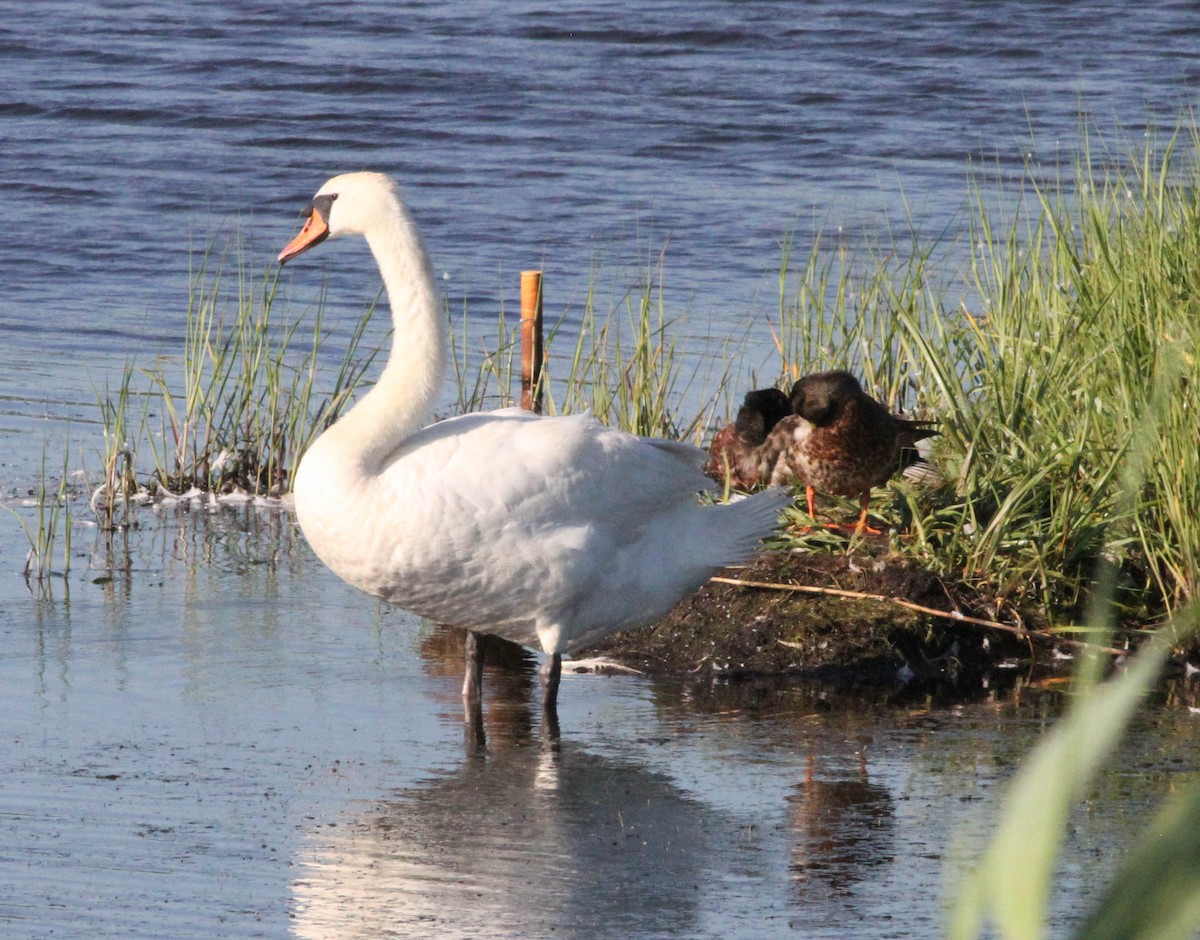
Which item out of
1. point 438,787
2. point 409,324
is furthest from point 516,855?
point 409,324

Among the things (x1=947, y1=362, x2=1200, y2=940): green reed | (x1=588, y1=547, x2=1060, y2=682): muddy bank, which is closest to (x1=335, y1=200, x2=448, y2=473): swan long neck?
(x1=588, y1=547, x2=1060, y2=682): muddy bank

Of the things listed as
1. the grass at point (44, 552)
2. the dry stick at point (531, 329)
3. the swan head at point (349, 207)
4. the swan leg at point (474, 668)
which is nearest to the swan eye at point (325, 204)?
the swan head at point (349, 207)

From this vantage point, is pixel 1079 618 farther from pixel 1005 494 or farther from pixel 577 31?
pixel 577 31

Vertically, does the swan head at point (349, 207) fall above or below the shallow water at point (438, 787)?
above

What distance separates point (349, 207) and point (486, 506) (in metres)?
1.26

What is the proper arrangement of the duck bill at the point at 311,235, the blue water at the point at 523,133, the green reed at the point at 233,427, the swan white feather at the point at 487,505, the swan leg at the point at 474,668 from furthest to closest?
the blue water at the point at 523,133
the green reed at the point at 233,427
the duck bill at the point at 311,235
the swan leg at the point at 474,668
the swan white feather at the point at 487,505

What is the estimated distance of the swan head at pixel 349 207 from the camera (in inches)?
222

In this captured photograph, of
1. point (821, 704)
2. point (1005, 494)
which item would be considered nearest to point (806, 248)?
point (1005, 494)

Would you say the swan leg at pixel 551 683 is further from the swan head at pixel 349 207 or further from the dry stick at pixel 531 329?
the dry stick at pixel 531 329

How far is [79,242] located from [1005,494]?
33.0 ft

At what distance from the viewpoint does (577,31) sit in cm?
2430

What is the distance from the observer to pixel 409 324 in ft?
18.3

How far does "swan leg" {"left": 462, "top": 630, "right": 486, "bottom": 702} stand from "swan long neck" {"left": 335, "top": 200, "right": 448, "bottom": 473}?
2.34ft

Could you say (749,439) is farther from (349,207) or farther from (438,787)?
(438,787)
